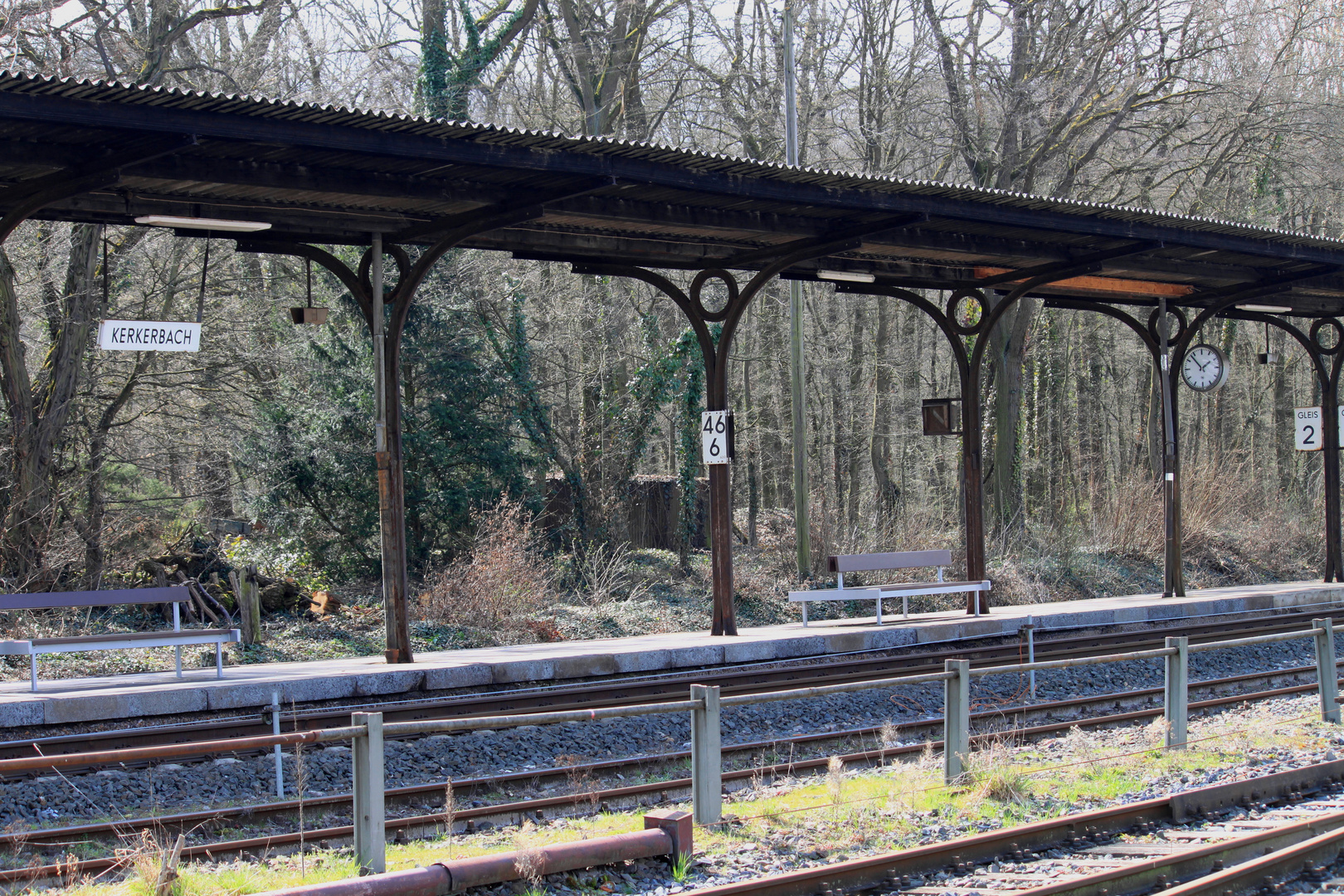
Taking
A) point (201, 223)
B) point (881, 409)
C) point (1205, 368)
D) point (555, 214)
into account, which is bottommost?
point (881, 409)

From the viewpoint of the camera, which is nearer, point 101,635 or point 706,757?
point 706,757

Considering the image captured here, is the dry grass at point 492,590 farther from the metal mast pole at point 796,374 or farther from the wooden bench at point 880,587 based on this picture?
the metal mast pole at point 796,374

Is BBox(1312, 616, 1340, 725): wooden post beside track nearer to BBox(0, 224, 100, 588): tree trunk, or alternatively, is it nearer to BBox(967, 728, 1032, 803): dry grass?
BBox(967, 728, 1032, 803): dry grass

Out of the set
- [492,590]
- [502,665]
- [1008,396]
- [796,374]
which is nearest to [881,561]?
[796,374]

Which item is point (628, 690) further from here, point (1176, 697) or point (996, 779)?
point (1176, 697)

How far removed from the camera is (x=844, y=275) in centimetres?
1583

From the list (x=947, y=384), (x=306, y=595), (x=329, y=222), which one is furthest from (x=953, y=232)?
(x=947, y=384)

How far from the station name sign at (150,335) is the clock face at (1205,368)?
14.8m

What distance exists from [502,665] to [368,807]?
6381 mm

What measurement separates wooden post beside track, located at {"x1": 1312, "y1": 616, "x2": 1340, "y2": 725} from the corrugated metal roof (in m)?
5.58

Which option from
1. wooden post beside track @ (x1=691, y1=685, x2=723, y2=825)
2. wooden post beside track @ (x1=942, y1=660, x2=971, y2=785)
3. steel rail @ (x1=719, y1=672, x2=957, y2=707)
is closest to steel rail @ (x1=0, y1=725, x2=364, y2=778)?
wooden post beside track @ (x1=691, y1=685, x2=723, y2=825)

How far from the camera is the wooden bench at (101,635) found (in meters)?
10.2

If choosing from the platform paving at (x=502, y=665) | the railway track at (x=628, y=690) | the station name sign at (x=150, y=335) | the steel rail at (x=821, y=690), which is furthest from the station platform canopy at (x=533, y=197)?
the steel rail at (x=821, y=690)

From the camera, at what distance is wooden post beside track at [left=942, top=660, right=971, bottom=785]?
25.6 feet
